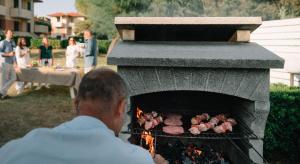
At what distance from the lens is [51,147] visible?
56.1 inches

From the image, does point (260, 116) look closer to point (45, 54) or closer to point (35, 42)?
point (45, 54)

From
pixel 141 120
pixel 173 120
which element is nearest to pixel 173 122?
pixel 173 120

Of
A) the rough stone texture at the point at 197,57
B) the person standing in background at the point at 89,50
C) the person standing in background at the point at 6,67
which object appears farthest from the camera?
the person standing in background at the point at 89,50

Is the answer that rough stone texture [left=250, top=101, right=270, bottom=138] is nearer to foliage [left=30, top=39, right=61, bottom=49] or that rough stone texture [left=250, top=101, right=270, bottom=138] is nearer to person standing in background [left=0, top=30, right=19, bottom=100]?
person standing in background [left=0, top=30, right=19, bottom=100]

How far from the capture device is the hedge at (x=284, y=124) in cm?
541

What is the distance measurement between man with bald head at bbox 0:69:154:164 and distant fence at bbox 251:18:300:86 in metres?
7.04

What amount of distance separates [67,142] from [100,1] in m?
31.2

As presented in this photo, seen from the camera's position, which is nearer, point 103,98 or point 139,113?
point 103,98

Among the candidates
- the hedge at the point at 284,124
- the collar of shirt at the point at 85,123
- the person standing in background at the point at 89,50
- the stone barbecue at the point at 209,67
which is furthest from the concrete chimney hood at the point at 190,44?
the person standing in background at the point at 89,50

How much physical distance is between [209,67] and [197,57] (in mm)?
164

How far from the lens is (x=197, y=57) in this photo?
3.49m

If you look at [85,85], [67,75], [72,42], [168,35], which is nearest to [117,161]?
[85,85]

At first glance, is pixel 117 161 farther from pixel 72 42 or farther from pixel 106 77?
pixel 72 42

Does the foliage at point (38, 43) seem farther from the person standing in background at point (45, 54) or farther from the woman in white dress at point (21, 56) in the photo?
the woman in white dress at point (21, 56)
